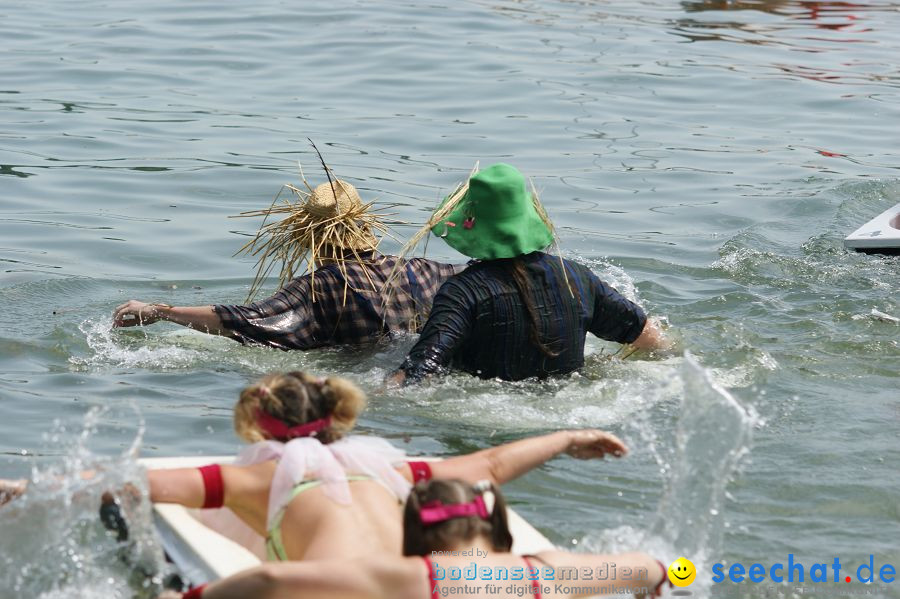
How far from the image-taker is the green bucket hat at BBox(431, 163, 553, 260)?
555cm

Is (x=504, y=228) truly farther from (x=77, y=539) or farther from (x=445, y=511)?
(x=445, y=511)

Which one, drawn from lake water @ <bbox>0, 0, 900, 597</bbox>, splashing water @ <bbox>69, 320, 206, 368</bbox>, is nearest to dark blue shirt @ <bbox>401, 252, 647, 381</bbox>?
lake water @ <bbox>0, 0, 900, 597</bbox>

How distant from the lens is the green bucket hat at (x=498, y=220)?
5551mm

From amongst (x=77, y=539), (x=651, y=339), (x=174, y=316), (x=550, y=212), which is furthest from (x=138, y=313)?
(x=550, y=212)

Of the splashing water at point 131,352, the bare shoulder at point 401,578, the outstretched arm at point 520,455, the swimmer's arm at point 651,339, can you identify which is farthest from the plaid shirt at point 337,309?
the bare shoulder at point 401,578

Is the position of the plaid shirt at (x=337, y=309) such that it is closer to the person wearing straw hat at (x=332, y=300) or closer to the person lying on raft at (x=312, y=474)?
the person wearing straw hat at (x=332, y=300)

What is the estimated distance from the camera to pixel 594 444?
13.9 ft

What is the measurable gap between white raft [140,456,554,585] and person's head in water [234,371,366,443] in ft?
1.12

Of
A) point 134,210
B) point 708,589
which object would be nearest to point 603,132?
point 134,210

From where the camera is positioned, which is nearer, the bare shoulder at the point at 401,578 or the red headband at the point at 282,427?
the bare shoulder at the point at 401,578

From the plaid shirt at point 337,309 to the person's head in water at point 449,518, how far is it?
9.44 feet

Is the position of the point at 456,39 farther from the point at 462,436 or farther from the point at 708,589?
the point at 708,589

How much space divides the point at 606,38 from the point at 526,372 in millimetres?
11864

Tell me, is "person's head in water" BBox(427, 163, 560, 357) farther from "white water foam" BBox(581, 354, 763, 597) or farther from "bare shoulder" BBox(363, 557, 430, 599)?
"bare shoulder" BBox(363, 557, 430, 599)
